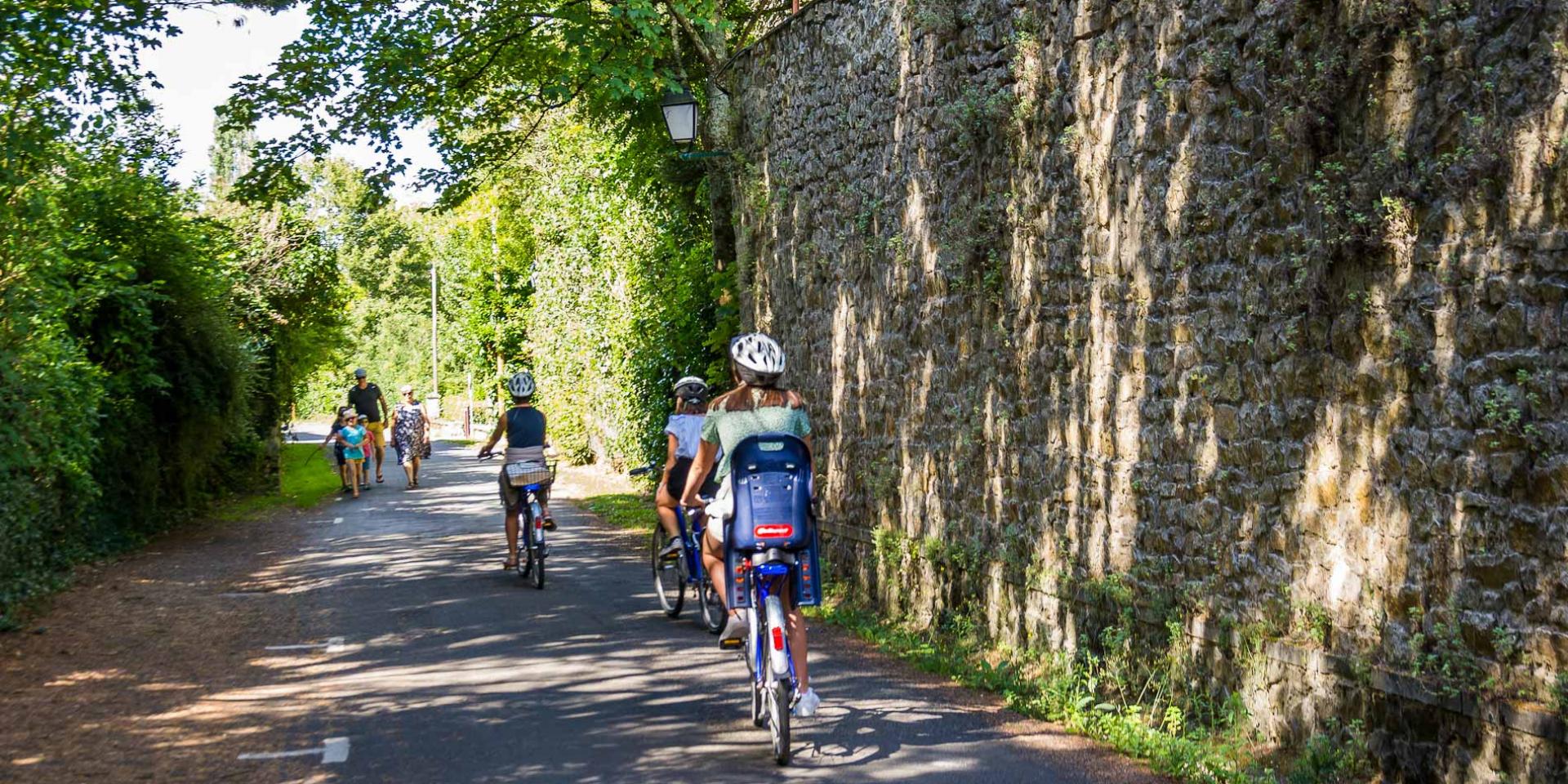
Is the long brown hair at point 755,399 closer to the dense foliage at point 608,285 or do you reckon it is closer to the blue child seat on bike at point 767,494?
the blue child seat on bike at point 767,494

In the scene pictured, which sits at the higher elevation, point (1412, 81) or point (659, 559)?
point (1412, 81)

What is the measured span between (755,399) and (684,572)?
420 centimetres

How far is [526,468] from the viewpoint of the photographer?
45.4 ft

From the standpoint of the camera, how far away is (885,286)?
1198 centimetres

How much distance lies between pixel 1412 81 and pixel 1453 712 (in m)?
2.32

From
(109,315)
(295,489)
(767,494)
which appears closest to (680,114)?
(109,315)

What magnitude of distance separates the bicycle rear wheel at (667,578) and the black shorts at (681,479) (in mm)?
574

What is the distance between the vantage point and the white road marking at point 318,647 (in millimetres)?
10727

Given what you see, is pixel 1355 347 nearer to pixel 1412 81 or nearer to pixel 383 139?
pixel 1412 81

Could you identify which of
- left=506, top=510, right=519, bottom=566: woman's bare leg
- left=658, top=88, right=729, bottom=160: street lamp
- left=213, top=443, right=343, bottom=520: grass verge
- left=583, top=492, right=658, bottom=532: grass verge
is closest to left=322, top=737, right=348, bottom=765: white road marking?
left=506, top=510, right=519, bottom=566: woman's bare leg

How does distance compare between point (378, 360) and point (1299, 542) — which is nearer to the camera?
point (1299, 542)

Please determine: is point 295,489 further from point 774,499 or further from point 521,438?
point 774,499

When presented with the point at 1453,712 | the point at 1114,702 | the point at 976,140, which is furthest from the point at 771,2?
the point at 1453,712

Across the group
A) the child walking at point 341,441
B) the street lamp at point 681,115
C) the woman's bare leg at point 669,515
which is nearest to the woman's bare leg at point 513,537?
the woman's bare leg at point 669,515
